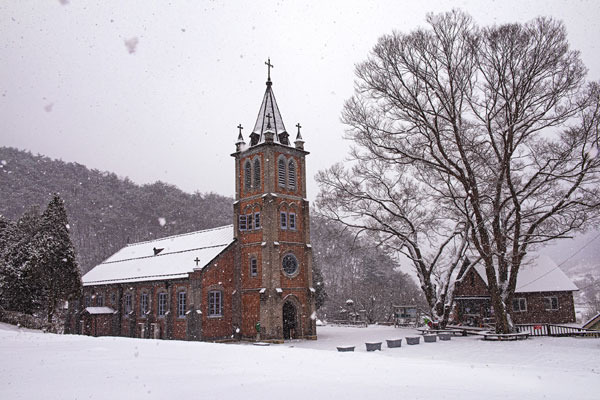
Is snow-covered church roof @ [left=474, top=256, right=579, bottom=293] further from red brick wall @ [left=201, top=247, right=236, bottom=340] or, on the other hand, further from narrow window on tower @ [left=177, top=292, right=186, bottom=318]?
narrow window on tower @ [left=177, top=292, right=186, bottom=318]

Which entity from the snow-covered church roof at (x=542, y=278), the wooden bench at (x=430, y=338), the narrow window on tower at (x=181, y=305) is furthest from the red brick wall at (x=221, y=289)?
the snow-covered church roof at (x=542, y=278)

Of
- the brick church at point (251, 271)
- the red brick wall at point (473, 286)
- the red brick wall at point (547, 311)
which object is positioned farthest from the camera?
the red brick wall at point (473, 286)

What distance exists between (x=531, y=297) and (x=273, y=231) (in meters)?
21.7

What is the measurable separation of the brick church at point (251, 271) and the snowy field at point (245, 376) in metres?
14.1

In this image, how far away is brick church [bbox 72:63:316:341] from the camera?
30047 mm

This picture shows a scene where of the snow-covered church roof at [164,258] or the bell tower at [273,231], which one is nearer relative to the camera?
the bell tower at [273,231]

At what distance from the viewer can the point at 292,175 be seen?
110ft

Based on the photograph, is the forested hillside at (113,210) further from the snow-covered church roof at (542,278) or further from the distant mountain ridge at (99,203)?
the snow-covered church roof at (542,278)

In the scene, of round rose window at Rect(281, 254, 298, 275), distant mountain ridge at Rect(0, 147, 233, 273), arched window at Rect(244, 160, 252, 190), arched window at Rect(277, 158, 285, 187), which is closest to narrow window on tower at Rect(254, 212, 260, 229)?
arched window at Rect(244, 160, 252, 190)

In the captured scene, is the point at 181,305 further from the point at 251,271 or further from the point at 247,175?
the point at 247,175

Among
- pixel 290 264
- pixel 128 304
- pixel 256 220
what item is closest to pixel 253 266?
pixel 290 264

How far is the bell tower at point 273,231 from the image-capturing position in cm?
3039

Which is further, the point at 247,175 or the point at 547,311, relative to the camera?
the point at 547,311

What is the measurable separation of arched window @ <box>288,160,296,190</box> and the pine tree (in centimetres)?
1561
